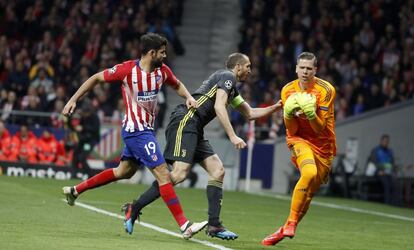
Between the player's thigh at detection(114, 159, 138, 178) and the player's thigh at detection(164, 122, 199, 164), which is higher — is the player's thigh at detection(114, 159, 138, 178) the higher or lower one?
the lower one

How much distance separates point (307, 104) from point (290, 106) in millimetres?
222

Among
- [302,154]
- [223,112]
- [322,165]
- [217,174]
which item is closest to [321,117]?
[302,154]

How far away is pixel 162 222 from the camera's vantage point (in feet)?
48.9

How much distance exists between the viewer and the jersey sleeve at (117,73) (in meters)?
12.4

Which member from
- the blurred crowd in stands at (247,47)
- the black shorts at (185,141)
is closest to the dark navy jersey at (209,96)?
the black shorts at (185,141)

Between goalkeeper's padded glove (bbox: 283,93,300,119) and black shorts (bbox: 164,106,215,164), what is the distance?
3.60 feet

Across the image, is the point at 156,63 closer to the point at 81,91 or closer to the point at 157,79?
the point at 157,79

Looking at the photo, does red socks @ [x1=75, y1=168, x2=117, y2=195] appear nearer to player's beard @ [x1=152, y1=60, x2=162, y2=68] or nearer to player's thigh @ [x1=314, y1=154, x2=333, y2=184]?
player's beard @ [x1=152, y1=60, x2=162, y2=68]

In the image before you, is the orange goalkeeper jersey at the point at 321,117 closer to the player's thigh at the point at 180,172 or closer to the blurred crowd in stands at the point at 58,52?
the player's thigh at the point at 180,172

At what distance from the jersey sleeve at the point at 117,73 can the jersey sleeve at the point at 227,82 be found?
1.05 metres

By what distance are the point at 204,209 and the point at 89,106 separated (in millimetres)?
7464

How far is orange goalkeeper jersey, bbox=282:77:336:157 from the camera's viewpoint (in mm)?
12586

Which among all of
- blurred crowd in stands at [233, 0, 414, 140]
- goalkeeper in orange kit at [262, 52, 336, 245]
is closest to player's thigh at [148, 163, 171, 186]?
goalkeeper in orange kit at [262, 52, 336, 245]

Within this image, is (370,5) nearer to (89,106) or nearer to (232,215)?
(89,106)
